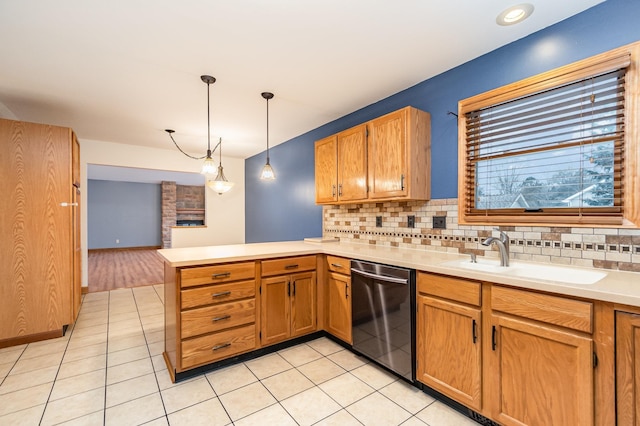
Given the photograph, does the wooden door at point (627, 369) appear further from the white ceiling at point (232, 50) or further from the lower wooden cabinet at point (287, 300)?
the lower wooden cabinet at point (287, 300)

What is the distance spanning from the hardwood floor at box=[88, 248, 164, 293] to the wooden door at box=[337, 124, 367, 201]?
8.53ft

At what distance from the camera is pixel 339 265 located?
2.61 meters

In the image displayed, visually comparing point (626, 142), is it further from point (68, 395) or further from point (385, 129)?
point (68, 395)

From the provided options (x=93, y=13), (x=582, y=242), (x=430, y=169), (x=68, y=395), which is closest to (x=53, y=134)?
(x=93, y=13)

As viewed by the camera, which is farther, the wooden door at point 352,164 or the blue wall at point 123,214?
the blue wall at point 123,214

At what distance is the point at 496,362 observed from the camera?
156 cm

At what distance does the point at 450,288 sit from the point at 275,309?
57.2 inches

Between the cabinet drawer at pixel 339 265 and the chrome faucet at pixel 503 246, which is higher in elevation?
the chrome faucet at pixel 503 246

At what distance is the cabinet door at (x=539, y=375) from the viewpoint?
1.27 metres

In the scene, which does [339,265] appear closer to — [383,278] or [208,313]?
[383,278]

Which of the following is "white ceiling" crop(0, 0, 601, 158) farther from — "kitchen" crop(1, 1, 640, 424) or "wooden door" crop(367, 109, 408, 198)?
"wooden door" crop(367, 109, 408, 198)

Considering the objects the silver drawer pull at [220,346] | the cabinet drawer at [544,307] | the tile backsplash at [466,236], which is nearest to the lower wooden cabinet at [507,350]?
the cabinet drawer at [544,307]

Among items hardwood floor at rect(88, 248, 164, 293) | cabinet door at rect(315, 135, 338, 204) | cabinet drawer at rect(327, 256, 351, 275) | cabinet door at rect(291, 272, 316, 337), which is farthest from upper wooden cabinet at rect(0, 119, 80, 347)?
cabinet drawer at rect(327, 256, 351, 275)

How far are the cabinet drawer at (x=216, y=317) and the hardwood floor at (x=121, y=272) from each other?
2.00m
